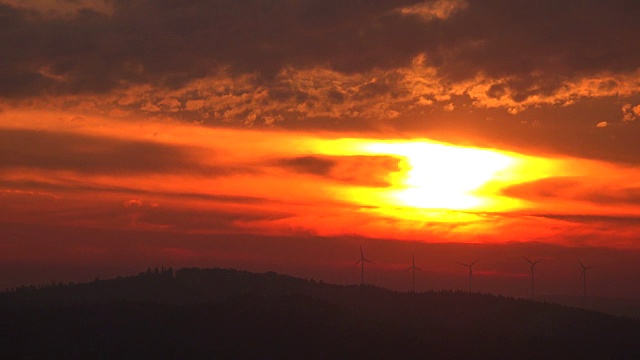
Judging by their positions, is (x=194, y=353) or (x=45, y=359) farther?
(x=194, y=353)

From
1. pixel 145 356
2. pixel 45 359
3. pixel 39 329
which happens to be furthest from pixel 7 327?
pixel 145 356

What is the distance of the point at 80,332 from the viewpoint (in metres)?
200

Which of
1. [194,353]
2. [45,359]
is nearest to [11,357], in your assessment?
[45,359]

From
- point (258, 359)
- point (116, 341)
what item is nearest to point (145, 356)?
point (116, 341)

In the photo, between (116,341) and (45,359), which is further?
(116,341)

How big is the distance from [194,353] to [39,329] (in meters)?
37.2

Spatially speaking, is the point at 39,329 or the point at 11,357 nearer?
the point at 11,357

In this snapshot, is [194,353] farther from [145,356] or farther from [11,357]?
[11,357]

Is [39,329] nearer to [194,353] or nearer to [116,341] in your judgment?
[116,341]

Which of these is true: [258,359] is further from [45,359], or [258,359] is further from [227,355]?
[45,359]

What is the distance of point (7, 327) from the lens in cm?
19312

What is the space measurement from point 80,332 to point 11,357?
24.5 meters

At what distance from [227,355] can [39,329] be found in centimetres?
4494

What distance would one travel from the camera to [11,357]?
17638 centimetres
